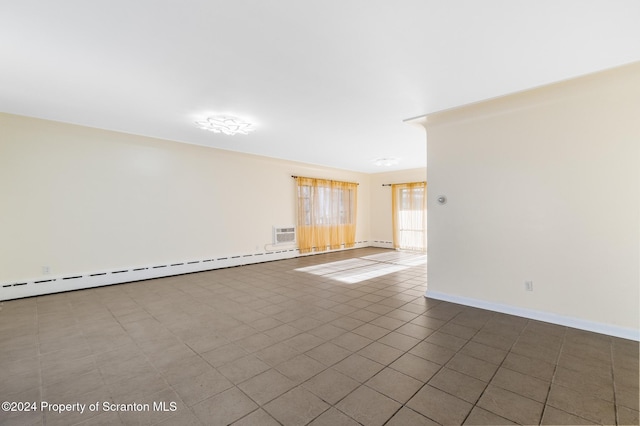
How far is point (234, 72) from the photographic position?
2.52 metres

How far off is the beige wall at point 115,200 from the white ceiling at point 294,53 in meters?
0.73

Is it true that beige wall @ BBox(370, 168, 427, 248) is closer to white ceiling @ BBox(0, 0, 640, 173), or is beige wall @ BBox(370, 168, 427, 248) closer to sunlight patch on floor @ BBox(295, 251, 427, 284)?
sunlight patch on floor @ BBox(295, 251, 427, 284)

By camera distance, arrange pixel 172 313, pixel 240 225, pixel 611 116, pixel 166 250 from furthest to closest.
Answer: pixel 240 225, pixel 166 250, pixel 172 313, pixel 611 116

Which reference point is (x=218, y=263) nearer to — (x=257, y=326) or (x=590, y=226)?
(x=257, y=326)

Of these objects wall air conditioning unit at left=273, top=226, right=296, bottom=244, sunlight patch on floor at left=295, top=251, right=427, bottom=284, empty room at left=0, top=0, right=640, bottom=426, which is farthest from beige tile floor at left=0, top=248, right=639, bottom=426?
wall air conditioning unit at left=273, top=226, right=296, bottom=244

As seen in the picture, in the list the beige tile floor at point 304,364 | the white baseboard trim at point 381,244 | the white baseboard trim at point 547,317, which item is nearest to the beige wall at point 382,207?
the white baseboard trim at point 381,244

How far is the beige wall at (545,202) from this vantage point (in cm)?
259

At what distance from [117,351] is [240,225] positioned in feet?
12.7

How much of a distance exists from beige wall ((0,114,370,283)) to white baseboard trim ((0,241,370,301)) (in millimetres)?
85

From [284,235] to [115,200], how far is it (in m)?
3.55

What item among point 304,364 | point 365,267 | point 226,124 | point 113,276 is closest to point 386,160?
point 365,267

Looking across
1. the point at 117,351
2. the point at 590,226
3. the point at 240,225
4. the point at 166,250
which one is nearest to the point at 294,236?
the point at 240,225

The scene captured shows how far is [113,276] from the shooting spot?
451 centimetres

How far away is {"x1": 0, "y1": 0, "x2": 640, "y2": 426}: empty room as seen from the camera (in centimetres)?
177
